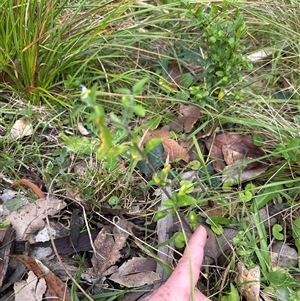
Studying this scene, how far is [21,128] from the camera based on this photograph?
1582 millimetres

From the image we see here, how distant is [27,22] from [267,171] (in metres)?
0.94

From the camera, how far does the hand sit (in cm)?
111

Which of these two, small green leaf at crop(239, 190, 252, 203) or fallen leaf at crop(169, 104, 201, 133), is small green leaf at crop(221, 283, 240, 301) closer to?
small green leaf at crop(239, 190, 252, 203)

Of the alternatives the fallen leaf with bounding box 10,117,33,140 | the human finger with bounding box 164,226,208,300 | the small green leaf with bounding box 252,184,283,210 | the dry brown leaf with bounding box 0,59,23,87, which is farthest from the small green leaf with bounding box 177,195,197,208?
the dry brown leaf with bounding box 0,59,23,87

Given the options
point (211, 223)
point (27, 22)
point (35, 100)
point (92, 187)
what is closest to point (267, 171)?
point (211, 223)

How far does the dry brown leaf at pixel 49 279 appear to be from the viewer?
48.8 inches

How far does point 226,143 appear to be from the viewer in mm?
1601

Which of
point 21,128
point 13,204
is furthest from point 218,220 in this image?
point 21,128

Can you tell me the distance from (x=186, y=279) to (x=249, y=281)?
0.75 feet

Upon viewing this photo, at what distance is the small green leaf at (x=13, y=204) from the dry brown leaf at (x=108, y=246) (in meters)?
0.26

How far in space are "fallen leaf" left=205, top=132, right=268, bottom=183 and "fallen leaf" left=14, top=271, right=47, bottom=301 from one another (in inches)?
25.3

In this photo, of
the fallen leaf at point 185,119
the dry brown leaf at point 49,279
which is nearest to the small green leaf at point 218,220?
the fallen leaf at point 185,119

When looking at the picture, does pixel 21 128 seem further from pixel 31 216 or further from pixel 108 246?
pixel 108 246

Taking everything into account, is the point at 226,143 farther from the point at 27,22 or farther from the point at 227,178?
the point at 27,22
